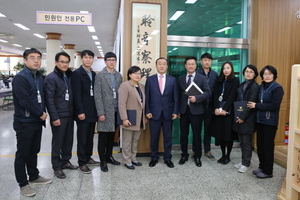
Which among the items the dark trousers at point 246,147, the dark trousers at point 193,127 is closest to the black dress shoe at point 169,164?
the dark trousers at point 193,127

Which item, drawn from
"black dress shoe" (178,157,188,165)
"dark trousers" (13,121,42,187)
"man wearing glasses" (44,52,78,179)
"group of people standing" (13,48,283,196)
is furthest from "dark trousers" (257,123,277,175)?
"dark trousers" (13,121,42,187)

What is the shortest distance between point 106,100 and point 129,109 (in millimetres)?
318

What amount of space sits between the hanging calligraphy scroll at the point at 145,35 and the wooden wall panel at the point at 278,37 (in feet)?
5.34

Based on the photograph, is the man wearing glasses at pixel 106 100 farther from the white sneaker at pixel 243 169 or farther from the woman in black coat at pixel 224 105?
the white sneaker at pixel 243 169

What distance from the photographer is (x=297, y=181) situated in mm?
2195

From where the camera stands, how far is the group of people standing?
8.41ft

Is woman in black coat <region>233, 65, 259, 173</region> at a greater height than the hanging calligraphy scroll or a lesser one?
lesser

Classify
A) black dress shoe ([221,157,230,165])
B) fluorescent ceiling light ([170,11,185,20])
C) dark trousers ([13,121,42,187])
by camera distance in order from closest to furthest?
dark trousers ([13,121,42,187])
black dress shoe ([221,157,230,165])
fluorescent ceiling light ([170,11,185,20])

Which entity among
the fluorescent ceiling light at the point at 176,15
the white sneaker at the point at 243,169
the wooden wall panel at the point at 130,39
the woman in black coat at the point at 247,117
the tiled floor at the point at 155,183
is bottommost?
the tiled floor at the point at 155,183

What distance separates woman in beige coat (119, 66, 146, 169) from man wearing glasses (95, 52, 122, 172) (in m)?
0.14

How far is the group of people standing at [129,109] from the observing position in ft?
8.41

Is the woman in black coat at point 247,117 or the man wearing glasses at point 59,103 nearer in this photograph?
the man wearing glasses at point 59,103

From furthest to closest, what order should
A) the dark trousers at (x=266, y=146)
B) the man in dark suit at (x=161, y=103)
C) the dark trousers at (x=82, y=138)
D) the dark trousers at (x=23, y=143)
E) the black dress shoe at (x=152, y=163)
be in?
the black dress shoe at (x=152, y=163) < the man in dark suit at (x=161, y=103) < the dark trousers at (x=82, y=138) < the dark trousers at (x=266, y=146) < the dark trousers at (x=23, y=143)

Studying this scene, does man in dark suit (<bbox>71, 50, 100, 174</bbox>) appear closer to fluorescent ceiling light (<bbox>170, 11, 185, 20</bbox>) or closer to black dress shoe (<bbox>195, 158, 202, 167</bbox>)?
black dress shoe (<bbox>195, 158, 202, 167</bbox>)
